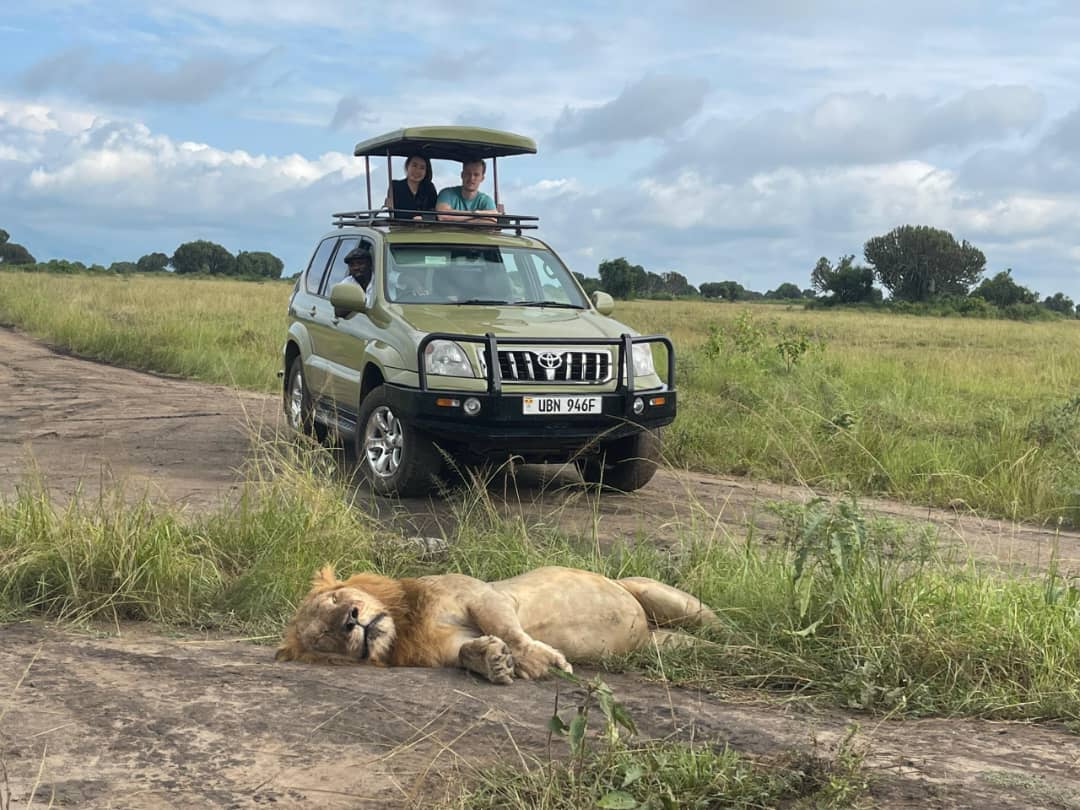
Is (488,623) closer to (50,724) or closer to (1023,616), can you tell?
(50,724)

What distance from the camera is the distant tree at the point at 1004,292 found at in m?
60.2

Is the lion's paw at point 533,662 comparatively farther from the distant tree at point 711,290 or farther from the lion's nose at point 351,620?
the distant tree at point 711,290

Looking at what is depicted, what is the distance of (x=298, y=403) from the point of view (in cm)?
1007

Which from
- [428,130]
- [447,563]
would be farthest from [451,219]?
[447,563]

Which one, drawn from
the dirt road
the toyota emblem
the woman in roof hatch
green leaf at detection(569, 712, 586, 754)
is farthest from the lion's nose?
the woman in roof hatch

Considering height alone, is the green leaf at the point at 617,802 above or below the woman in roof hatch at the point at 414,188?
below

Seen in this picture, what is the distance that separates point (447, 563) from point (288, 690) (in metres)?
1.84

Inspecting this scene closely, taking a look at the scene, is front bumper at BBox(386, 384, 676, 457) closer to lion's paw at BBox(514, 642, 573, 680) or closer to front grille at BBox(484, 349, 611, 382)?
front grille at BBox(484, 349, 611, 382)

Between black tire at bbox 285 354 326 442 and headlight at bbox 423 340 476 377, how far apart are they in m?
2.46

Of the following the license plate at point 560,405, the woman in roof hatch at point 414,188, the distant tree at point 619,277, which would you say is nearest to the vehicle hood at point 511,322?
the license plate at point 560,405

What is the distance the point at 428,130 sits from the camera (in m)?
9.50

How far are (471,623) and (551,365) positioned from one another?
10.6 ft

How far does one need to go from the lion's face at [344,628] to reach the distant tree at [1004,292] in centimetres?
5896

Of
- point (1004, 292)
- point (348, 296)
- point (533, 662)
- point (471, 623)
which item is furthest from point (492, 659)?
point (1004, 292)
